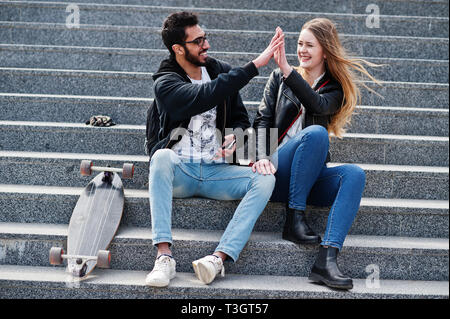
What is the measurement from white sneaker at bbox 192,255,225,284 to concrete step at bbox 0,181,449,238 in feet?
1.16

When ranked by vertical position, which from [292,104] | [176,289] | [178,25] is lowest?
[176,289]

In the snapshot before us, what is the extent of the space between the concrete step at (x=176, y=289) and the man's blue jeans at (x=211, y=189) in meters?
0.17

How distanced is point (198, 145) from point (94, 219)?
0.63m

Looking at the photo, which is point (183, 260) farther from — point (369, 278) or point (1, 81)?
point (1, 81)

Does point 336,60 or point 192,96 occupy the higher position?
point 336,60

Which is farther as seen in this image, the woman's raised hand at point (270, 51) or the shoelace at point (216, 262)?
the woman's raised hand at point (270, 51)

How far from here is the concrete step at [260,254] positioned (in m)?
2.11

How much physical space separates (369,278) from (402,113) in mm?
1197

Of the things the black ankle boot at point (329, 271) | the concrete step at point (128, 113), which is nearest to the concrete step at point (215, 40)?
the concrete step at point (128, 113)

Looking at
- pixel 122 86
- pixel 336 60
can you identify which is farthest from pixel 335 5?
pixel 122 86

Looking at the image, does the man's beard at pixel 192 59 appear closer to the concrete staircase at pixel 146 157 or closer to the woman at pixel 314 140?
the woman at pixel 314 140

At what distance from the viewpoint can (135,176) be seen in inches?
→ 96.6

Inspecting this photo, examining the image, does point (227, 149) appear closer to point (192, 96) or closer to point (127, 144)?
point (192, 96)
